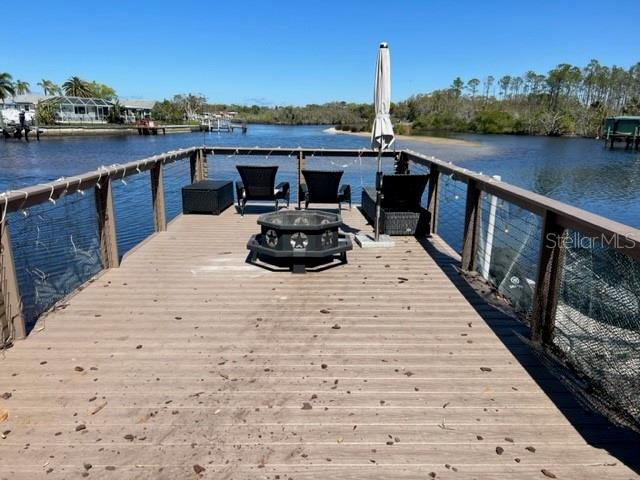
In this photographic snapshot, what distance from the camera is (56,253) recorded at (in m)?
5.48

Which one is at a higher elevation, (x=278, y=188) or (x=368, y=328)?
(x=278, y=188)

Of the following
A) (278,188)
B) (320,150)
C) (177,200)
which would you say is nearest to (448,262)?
(278,188)

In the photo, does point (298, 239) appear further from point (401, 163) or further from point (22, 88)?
point (22, 88)

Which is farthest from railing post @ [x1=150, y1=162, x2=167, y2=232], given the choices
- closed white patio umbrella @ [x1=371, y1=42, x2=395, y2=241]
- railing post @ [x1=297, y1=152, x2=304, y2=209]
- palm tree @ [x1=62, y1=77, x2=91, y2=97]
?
palm tree @ [x1=62, y1=77, x2=91, y2=97]

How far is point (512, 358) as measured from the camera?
2633 mm

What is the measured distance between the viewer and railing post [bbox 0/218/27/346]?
2.59 meters

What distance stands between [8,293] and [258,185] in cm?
407

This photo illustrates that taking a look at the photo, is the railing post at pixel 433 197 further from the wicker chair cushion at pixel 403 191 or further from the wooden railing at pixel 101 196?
the wooden railing at pixel 101 196

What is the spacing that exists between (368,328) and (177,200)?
8.57 meters

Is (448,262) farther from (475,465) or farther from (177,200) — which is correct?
(177,200)

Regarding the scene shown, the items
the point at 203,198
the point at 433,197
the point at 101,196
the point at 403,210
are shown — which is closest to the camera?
the point at 101,196

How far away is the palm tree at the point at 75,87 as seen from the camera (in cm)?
7260

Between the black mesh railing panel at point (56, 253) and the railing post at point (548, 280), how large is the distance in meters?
3.36

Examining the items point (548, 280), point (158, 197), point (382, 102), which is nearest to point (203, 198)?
point (158, 197)
